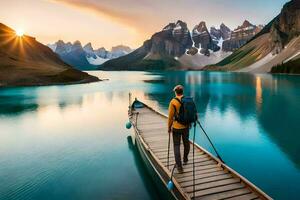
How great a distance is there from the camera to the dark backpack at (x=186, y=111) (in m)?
13.9

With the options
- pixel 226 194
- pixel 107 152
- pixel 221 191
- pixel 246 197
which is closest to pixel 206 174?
pixel 221 191

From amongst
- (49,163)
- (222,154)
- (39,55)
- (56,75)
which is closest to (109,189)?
(49,163)

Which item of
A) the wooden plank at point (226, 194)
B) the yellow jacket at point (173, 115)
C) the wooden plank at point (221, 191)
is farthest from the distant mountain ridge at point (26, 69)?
the wooden plank at point (226, 194)

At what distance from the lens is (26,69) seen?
443 ft

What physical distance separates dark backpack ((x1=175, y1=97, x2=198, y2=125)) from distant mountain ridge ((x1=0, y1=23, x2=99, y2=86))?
4495 inches

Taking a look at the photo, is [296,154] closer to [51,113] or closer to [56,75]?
[51,113]

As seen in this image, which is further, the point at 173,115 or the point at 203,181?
the point at 173,115

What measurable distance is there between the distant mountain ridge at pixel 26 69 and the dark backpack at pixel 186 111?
11417 centimetres

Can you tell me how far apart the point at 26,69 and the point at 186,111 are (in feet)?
451

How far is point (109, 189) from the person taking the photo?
17797 mm

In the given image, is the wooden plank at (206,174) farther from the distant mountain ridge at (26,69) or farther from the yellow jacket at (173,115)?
the distant mountain ridge at (26,69)

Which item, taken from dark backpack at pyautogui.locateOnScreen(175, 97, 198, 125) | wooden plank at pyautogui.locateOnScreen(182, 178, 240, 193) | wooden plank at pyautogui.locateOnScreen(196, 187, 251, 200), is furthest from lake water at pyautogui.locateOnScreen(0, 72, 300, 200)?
dark backpack at pyautogui.locateOnScreen(175, 97, 198, 125)

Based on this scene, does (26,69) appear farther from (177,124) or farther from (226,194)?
(226,194)

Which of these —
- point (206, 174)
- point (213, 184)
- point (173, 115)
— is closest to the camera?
point (213, 184)
